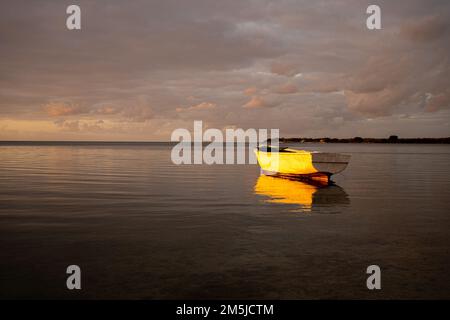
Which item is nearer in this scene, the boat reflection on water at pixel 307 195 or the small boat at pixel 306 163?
the boat reflection on water at pixel 307 195

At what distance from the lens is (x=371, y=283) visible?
281 inches

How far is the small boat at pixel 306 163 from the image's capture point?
25.1 m

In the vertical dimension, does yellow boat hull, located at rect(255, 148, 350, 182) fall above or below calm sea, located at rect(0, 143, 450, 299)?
above

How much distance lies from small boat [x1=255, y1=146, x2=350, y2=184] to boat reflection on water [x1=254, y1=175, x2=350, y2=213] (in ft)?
2.86

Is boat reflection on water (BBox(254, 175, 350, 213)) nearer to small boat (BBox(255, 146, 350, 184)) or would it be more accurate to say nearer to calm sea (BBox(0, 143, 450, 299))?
calm sea (BBox(0, 143, 450, 299))

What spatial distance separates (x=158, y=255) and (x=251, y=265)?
218 cm

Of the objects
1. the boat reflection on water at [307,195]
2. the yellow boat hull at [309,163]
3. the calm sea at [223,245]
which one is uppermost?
the yellow boat hull at [309,163]

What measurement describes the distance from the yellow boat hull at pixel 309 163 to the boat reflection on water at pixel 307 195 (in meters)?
0.89

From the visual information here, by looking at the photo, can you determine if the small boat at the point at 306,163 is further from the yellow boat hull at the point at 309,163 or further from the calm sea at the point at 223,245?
Result: the calm sea at the point at 223,245

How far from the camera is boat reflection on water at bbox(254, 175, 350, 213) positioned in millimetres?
16406

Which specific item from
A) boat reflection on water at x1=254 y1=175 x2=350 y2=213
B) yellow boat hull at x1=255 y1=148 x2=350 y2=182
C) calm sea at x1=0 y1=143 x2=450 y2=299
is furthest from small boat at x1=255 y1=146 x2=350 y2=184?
calm sea at x1=0 y1=143 x2=450 y2=299

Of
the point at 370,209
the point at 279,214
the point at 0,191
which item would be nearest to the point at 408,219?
the point at 370,209

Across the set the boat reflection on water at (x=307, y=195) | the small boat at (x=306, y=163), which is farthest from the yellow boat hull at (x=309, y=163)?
the boat reflection on water at (x=307, y=195)
